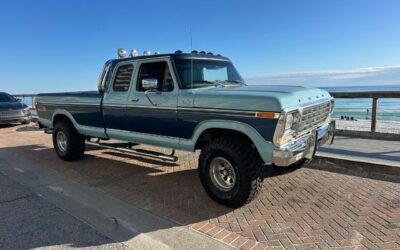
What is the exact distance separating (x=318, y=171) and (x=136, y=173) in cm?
332

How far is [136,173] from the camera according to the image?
20.5ft

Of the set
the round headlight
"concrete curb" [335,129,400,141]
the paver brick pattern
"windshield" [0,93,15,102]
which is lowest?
the paver brick pattern

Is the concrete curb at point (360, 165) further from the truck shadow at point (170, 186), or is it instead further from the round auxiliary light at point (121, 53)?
the round auxiliary light at point (121, 53)

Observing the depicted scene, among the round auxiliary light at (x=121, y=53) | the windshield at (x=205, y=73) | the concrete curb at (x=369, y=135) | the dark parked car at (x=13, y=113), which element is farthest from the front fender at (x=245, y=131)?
the dark parked car at (x=13, y=113)

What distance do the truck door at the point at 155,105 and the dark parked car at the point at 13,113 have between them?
1122 cm

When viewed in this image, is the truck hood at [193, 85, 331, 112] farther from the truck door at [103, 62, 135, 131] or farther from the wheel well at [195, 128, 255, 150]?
the truck door at [103, 62, 135, 131]

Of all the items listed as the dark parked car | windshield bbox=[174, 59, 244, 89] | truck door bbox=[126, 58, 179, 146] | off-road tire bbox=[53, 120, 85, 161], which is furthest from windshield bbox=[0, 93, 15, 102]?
windshield bbox=[174, 59, 244, 89]

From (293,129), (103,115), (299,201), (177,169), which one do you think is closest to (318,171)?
(299,201)

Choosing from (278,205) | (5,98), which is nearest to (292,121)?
(278,205)

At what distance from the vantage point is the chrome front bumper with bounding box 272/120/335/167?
3.98 metres

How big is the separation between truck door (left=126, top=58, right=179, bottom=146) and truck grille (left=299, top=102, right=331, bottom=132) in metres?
1.84

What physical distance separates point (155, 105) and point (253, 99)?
179 centimetres

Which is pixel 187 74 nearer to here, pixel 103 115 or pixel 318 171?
pixel 103 115

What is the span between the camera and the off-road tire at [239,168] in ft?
13.9
